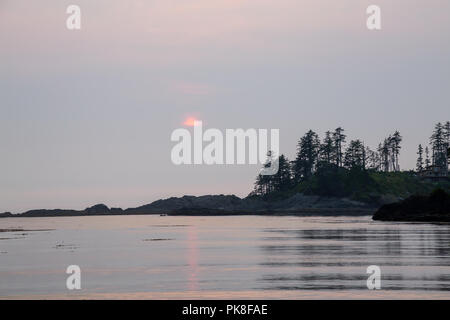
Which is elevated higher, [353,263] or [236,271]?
[353,263]

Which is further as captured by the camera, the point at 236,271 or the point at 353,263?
the point at 353,263

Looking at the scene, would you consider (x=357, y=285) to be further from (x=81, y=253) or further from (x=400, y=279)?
(x=81, y=253)

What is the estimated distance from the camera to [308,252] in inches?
2781

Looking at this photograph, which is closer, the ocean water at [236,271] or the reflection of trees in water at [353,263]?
the ocean water at [236,271]

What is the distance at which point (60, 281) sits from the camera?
48.1 m

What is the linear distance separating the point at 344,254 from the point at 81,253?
86.1 ft

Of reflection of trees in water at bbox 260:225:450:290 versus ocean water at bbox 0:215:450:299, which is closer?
ocean water at bbox 0:215:450:299

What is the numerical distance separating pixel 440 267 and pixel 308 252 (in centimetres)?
1937

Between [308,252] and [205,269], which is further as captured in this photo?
[308,252]
